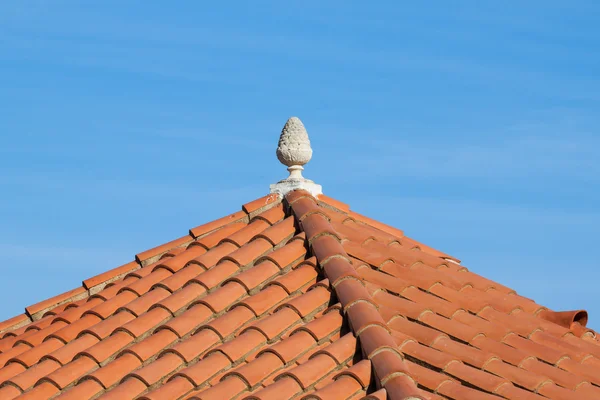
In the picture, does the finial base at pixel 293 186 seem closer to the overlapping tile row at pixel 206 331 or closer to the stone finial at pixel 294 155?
the stone finial at pixel 294 155

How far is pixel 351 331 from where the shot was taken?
7754 mm

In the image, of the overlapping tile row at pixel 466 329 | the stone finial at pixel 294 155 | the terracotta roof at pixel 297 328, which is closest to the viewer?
the terracotta roof at pixel 297 328

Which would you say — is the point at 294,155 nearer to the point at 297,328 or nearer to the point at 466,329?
the point at 297,328

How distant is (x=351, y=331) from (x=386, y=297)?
787 mm

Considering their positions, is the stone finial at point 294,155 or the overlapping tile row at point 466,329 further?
the stone finial at point 294,155

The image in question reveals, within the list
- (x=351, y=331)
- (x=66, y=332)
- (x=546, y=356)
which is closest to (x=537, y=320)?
(x=546, y=356)

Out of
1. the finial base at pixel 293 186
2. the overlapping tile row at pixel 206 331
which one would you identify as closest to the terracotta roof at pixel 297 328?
the overlapping tile row at pixel 206 331

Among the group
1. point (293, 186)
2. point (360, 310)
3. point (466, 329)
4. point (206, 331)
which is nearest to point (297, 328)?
point (360, 310)

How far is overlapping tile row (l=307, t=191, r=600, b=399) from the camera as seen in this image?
7.64 meters

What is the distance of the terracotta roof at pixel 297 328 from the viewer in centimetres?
741

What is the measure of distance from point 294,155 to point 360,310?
240cm

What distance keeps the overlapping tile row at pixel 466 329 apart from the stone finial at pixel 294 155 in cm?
42

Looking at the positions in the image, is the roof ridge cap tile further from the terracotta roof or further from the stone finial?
the stone finial

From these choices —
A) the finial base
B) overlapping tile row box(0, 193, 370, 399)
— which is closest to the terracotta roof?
overlapping tile row box(0, 193, 370, 399)
